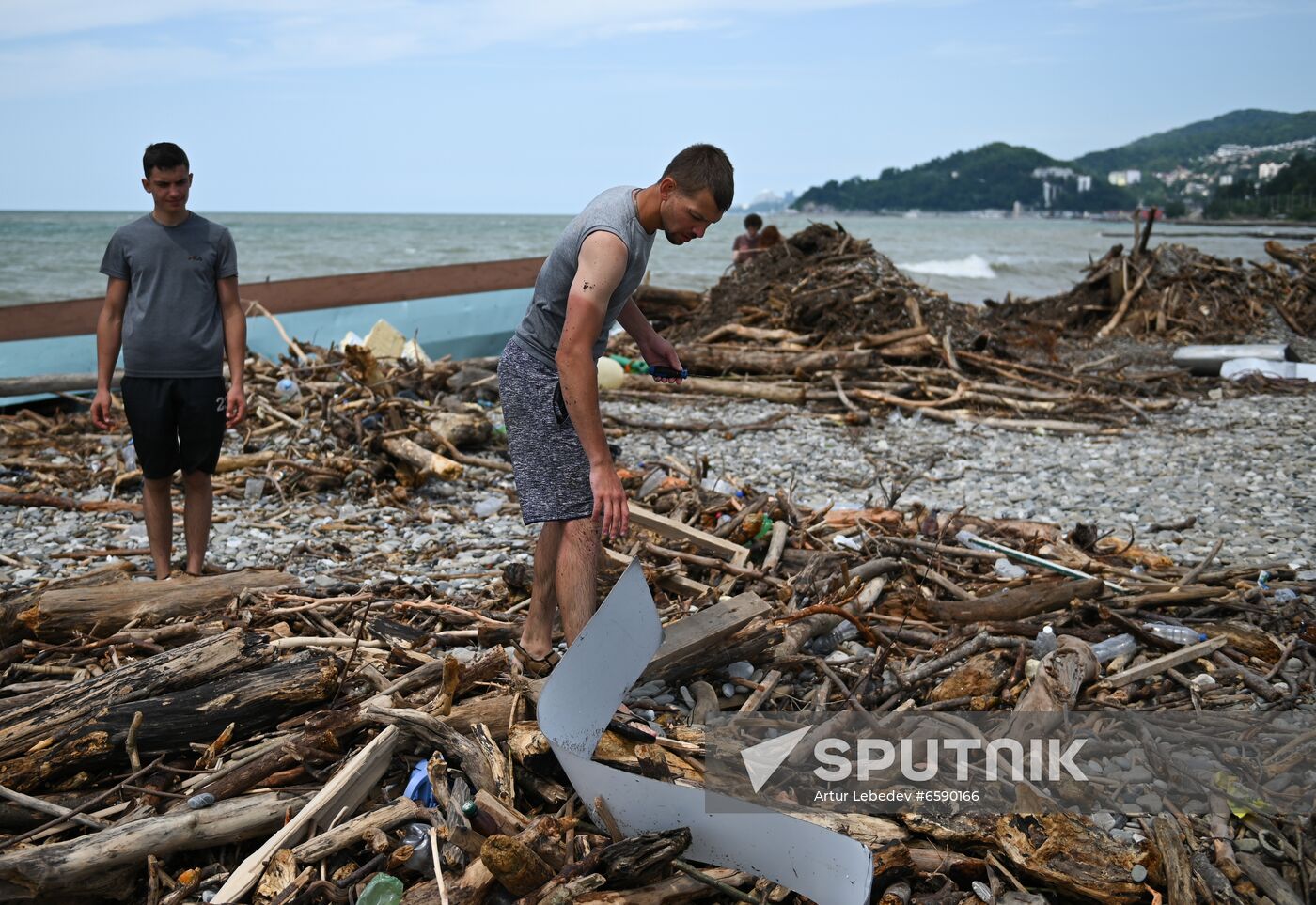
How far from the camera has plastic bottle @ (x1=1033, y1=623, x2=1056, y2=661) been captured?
3.73 meters

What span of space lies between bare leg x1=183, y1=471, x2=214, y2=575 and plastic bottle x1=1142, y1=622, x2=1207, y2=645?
4.20 metres

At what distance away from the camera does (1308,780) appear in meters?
2.92

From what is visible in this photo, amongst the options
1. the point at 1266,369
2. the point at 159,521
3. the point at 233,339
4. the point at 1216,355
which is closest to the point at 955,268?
the point at 1216,355

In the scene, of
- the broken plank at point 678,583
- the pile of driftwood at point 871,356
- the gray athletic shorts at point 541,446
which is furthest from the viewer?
the pile of driftwood at point 871,356

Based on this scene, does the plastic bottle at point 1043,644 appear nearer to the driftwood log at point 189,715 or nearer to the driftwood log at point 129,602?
the driftwood log at point 189,715

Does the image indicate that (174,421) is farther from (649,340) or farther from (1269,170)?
(1269,170)

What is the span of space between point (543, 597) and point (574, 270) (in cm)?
117

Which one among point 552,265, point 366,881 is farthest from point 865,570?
point 366,881

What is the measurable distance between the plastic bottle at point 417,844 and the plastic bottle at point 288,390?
6.19 meters

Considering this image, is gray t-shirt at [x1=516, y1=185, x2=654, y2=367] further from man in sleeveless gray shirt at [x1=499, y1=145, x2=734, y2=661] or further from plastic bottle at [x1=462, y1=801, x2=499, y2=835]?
plastic bottle at [x1=462, y1=801, x2=499, y2=835]

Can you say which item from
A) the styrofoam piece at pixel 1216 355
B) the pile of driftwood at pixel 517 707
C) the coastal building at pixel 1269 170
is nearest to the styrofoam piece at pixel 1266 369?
the styrofoam piece at pixel 1216 355

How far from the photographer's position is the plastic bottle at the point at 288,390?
8203mm

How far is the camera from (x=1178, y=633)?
12.7 feet

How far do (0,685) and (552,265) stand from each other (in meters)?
2.46
